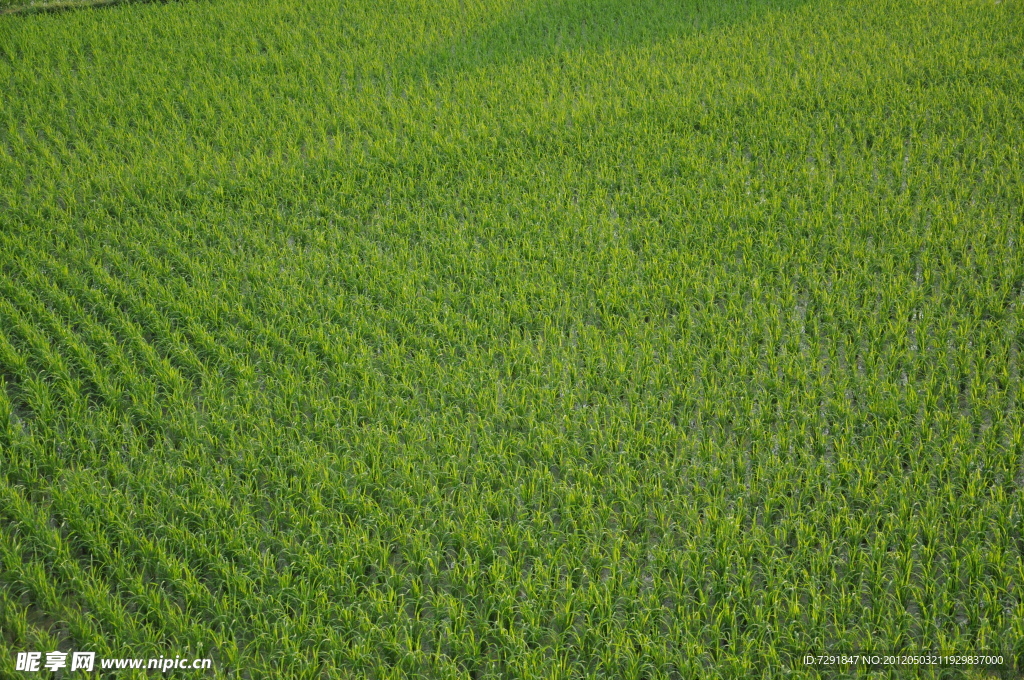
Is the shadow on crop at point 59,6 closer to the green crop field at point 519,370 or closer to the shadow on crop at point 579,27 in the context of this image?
the green crop field at point 519,370

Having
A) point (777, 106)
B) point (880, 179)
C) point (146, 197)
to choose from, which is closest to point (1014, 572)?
point (880, 179)

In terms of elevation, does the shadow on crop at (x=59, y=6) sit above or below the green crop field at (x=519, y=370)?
above

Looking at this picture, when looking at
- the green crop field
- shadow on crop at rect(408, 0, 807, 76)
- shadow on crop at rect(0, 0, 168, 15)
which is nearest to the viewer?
the green crop field

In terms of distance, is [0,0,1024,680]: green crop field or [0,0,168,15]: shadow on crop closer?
[0,0,1024,680]: green crop field

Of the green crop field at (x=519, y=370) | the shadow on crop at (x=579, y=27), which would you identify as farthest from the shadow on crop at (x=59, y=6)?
the shadow on crop at (x=579, y=27)

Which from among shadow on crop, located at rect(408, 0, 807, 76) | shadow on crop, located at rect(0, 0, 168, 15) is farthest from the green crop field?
shadow on crop, located at rect(0, 0, 168, 15)

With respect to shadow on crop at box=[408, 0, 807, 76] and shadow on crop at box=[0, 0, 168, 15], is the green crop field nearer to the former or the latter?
shadow on crop at box=[408, 0, 807, 76]
